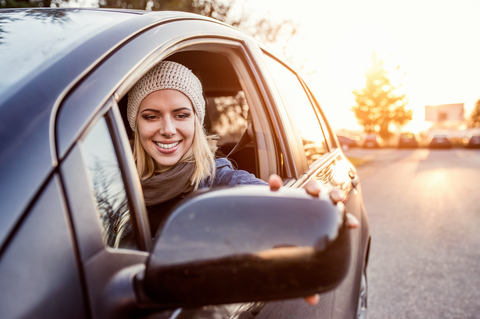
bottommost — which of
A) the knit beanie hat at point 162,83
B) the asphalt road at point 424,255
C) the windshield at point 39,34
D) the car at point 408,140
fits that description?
the car at point 408,140

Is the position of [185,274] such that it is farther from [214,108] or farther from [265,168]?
[214,108]

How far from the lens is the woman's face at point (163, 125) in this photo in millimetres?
1573

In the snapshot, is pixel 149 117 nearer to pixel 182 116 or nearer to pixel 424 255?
pixel 182 116

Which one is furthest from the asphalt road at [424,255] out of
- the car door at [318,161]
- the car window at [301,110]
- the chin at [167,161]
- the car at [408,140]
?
the car at [408,140]

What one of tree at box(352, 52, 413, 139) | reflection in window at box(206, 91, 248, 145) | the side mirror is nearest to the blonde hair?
the side mirror

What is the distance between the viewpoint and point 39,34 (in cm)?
102

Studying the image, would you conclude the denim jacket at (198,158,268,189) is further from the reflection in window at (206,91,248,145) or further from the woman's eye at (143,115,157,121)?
the reflection in window at (206,91,248,145)

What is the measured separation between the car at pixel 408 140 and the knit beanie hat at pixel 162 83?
121 ft

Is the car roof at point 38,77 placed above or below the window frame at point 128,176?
above

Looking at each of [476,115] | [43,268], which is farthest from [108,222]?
[476,115]

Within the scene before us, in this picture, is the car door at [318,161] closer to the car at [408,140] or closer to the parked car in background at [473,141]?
the car at [408,140]

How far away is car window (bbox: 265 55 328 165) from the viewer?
2135 mm

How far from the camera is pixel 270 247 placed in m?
0.67

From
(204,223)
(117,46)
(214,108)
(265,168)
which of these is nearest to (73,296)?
(204,223)
